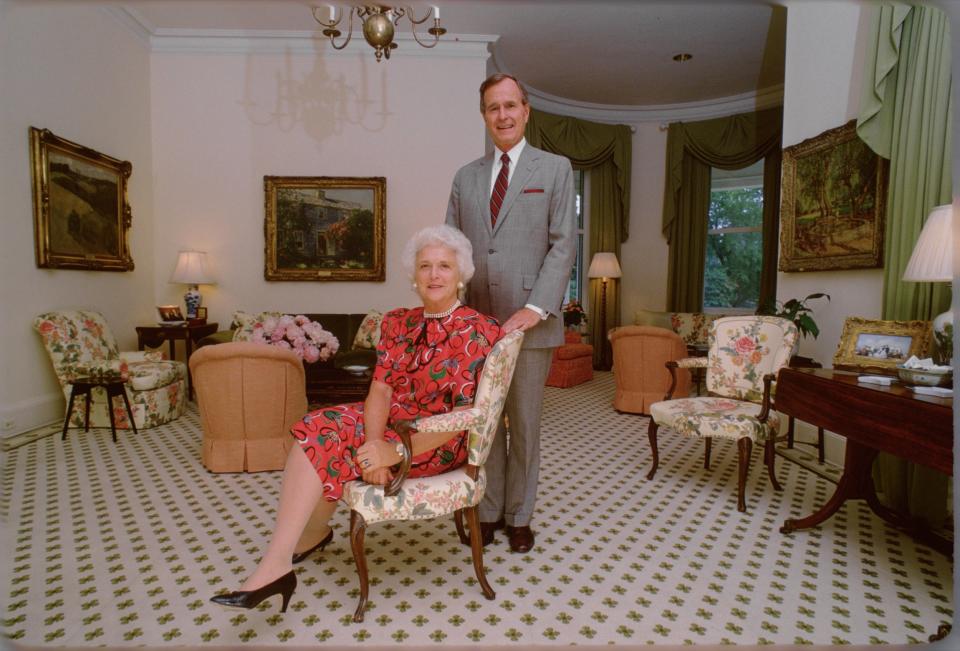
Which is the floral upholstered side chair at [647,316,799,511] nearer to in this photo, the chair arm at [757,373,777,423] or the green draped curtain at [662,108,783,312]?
the chair arm at [757,373,777,423]

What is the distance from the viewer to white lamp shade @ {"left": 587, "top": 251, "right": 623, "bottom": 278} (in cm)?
780

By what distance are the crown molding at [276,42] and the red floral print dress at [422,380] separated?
493cm

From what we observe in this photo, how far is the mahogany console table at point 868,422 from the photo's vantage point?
1.99 metres

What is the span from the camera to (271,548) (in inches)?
73.6

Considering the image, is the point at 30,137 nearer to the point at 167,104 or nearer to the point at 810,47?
the point at 167,104

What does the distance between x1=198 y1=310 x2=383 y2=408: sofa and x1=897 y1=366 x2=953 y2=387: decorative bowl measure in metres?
3.44

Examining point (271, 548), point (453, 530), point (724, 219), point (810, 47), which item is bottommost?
point (453, 530)

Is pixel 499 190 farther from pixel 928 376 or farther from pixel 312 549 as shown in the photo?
pixel 928 376

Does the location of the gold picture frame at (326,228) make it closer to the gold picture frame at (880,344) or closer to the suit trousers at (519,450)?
the suit trousers at (519,450)

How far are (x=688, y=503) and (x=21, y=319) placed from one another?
5021 millimetres

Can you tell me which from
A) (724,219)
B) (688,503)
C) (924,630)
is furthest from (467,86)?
(924,630)

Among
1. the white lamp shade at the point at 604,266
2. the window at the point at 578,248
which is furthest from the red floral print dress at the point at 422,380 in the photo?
the window at the point at 578,248

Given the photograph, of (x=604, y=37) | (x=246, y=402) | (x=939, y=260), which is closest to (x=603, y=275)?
(x=604, y=37)

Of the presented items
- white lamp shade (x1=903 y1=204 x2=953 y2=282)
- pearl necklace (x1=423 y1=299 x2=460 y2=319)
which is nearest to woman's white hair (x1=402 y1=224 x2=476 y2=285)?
pearl necklace (x1=423 y1=299 x2=460 y2=319)
